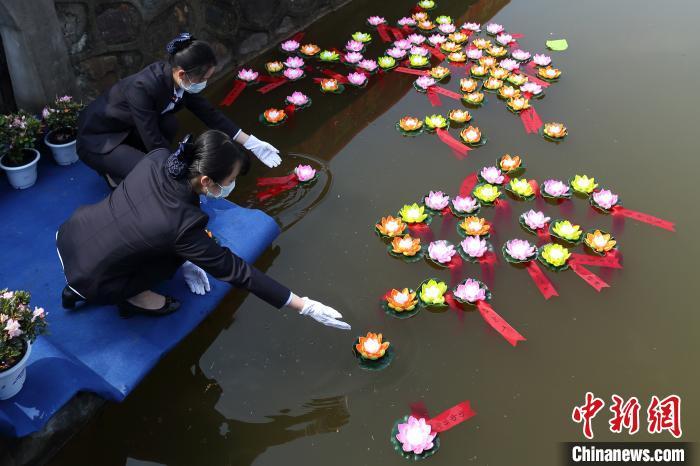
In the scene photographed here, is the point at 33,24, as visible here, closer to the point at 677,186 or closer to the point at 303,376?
the point at 303,376

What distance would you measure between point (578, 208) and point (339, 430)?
7.97 ft

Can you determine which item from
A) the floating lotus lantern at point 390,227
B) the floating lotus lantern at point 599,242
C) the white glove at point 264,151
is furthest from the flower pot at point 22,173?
the floating lotus lantern at point 599,242

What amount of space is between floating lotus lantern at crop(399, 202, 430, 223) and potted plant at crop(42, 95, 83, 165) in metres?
2.41

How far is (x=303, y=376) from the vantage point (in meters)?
3.00

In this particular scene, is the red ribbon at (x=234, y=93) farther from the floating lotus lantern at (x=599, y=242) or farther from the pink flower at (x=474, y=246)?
the floating lotus lantern at (x=599, y=242)

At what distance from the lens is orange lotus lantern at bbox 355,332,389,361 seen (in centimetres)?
298

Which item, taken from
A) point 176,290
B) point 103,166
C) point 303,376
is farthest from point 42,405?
point 103,166

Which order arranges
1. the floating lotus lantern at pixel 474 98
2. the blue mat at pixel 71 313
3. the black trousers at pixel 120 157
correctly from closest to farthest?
the blue mat at pixel 71 313
the black trousers at pixel 120 157
the floating lotus lantern at pixel 474 98

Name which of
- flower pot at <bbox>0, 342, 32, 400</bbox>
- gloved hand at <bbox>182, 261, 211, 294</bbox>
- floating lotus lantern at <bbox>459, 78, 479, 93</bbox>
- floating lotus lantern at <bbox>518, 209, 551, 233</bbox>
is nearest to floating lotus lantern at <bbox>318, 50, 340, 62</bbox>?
floating lotus lantern at <bbox>459, 78, 479, 93</bbox>

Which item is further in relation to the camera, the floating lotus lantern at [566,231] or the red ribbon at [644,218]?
the red ribbon at [644,218]

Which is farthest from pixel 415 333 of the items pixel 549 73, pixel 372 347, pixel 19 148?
pixel 549 73

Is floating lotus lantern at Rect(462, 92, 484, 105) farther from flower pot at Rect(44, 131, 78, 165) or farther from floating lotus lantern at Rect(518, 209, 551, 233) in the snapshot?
flower pot at Rect(44, 131, 78, 165)

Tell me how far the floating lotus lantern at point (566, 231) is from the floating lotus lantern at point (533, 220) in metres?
0.07

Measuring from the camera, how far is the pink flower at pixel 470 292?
131 inches
